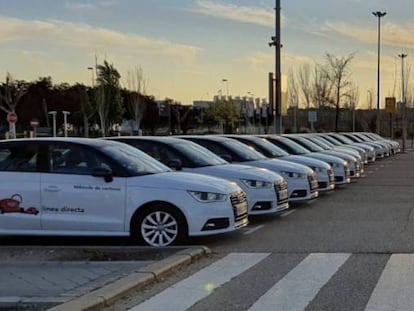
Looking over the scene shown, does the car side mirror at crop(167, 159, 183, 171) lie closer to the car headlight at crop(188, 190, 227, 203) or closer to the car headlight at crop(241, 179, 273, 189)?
the car headlight at crop(241, 179, 273, 189)

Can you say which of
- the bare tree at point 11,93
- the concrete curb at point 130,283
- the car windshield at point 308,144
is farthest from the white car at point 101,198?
the bare tree at point 11,93

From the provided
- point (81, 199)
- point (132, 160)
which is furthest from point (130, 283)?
point (132, 160)

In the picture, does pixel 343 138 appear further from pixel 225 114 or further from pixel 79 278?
pixel 225 114

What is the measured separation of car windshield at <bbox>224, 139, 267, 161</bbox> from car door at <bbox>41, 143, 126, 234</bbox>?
A: 5516mm

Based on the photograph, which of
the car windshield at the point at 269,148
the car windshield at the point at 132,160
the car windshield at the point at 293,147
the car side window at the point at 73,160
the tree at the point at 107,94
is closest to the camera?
the car side window at the point at 73,160

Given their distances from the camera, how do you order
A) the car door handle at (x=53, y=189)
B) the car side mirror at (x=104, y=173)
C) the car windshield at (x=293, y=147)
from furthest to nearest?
the car windshield at (x=293, y=147) < the car door handle at (x=53, y=189) < the car side mirror at (x=104, y=173)

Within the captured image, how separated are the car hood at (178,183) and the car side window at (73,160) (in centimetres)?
55

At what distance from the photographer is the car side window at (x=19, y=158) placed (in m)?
9.89

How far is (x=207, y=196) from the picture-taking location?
967 cm

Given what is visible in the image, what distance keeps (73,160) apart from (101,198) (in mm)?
754

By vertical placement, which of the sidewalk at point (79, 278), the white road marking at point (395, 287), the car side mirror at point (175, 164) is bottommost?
the white road marking at point (395, 287)

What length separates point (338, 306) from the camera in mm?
6289

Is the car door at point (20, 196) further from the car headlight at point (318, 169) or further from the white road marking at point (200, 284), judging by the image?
the car headlight at point (318, 169)

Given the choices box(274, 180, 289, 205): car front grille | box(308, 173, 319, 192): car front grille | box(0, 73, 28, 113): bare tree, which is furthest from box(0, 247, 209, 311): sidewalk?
box(0, 73, 28, 113): bare tree
